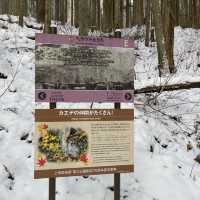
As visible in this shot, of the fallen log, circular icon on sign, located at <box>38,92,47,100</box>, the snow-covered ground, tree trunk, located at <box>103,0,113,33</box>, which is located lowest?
the snow-covered ground

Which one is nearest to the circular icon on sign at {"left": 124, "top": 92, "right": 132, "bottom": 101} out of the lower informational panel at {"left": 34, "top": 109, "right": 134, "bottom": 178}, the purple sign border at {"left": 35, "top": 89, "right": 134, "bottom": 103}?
the purple sign border at {"left": 35, "top": 89, "right": 134, "bottom": 103}

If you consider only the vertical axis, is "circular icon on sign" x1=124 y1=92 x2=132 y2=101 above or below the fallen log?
below

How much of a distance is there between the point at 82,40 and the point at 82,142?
1.09 m

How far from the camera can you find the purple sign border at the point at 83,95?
168 inches

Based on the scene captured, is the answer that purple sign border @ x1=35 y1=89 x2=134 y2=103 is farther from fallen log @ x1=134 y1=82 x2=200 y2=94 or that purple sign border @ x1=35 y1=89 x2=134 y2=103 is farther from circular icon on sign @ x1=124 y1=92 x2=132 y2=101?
fallen log @ x1=134 y1=82 x2=200 y2=94

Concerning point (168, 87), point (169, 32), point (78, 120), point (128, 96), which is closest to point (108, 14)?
point (169, 32)

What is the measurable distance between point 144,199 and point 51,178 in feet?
4.34

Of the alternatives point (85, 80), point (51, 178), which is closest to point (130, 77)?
point (85, 80)

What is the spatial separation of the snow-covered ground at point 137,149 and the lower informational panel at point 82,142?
0.59 meters

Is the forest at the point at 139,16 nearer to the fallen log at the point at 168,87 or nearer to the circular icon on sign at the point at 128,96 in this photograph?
the circular icon on sign at the point at 128,96

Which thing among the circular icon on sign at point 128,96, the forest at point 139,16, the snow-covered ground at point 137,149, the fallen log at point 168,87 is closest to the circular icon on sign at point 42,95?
the forest at point 139,16

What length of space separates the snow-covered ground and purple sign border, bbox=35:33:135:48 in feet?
5.60

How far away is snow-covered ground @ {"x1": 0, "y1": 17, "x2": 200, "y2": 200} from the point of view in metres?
4.93

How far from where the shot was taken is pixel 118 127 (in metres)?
4.64
